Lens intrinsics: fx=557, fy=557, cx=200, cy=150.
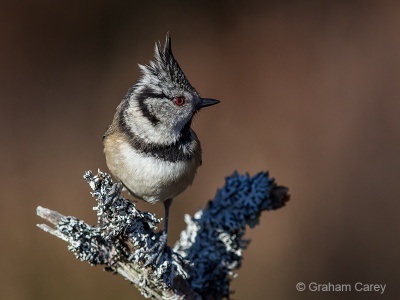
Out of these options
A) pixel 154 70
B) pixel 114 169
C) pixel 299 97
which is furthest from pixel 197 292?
pixel 299 97

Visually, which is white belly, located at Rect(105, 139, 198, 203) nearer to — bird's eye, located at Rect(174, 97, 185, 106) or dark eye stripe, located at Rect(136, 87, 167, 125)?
dark eye stripe, located at Rect(136, 87, 167, 125)

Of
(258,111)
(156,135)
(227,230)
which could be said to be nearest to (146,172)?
(156,135)

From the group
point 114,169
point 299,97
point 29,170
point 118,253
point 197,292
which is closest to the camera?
point 118,253

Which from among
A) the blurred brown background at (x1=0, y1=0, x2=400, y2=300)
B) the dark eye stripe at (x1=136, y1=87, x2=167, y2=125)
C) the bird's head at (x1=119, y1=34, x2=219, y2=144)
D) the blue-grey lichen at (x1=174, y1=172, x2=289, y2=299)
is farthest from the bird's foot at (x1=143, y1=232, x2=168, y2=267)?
the blurred brown background at (x1=0, y1=0, x2=400, y2=300)

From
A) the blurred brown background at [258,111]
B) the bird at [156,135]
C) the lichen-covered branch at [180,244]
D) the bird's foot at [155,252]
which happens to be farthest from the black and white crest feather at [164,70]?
the blurred brown background at [258,111]

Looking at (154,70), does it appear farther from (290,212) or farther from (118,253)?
(290,212)

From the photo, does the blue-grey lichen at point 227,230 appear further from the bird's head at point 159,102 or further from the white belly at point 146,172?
the bird's head at point 159,102
